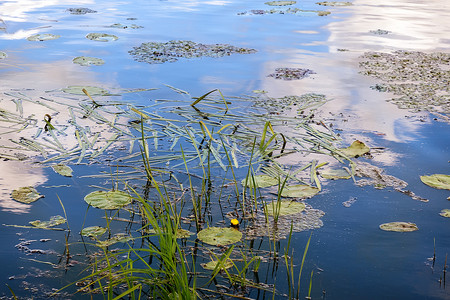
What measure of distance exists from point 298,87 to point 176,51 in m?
1.36

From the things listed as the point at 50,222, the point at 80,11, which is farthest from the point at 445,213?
the point at 80,11

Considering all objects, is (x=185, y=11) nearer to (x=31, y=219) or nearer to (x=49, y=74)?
(x=49, y=74)

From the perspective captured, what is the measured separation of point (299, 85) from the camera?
4.07 meters

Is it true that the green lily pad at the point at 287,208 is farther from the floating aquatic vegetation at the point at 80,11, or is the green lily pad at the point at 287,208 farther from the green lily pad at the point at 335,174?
the floating aquatic vegetation at the point at 80,11

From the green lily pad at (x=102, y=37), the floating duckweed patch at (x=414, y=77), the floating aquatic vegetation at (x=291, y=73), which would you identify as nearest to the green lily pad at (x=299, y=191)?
the floating duckweed patch at (x=414, y=77)

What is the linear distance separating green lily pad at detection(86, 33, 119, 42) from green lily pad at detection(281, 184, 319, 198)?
3.34 meters

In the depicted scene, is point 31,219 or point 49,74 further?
Answer: point 49,74

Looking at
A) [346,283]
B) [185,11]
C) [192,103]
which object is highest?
[185,11]

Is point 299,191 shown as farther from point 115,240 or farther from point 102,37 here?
point 102,37

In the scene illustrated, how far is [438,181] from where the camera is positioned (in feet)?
8.56

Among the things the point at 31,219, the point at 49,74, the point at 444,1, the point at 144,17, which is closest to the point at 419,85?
the point at 49,74

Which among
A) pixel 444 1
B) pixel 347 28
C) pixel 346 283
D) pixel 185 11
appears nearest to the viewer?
pixel 346 283

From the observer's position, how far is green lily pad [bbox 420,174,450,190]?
2569 millimetres

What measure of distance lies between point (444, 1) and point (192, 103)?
20.7 feet
